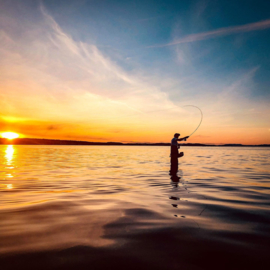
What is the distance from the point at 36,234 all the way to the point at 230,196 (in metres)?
6.85

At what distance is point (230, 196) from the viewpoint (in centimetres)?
789

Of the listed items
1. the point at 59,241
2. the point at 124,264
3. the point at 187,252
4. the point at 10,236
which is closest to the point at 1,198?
the point at 10,236

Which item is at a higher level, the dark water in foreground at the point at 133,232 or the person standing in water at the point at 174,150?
the person standing in water at the point at 174,150

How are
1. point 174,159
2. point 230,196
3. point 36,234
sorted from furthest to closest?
point 174,159
point 230,196
point 36,234

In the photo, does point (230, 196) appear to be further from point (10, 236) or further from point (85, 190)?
point (10, 236)

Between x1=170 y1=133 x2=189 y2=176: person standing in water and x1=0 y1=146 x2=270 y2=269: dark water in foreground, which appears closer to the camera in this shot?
x1=0 y1=146 x2=270 y2=269: dark water in foreground

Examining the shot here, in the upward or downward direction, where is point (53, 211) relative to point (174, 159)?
downward

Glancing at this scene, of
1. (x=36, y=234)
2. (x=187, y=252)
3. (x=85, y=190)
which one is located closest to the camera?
(x=187, y=252)

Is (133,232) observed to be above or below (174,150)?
below

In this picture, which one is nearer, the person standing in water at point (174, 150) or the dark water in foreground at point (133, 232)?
the dark water in foreground at point (133, 232)

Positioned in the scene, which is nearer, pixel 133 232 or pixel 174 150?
pixel 133 232

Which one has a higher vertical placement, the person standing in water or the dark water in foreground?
the person standing in water

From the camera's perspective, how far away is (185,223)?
4816mm

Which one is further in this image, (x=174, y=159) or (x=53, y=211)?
(x=174, y=159)
